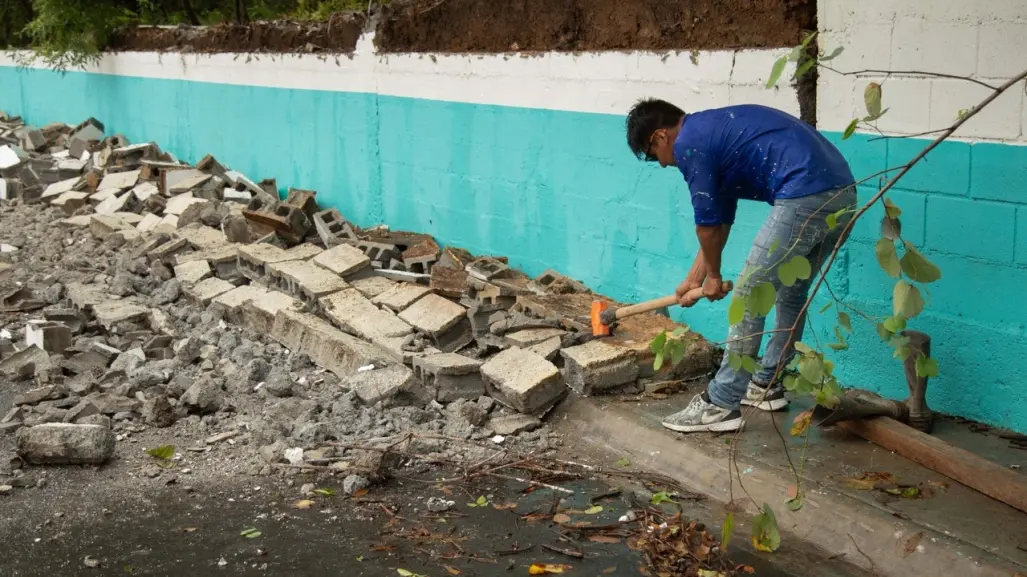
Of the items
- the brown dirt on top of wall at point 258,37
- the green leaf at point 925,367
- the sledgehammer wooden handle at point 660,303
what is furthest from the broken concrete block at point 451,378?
the brown dirt on top of wall at point 258,37

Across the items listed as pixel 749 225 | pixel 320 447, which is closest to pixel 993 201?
pixel 749 225

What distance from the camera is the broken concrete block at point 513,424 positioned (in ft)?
18.7

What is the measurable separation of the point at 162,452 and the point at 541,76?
387 centimetres

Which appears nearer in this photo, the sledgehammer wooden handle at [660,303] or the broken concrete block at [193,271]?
the sledgehammer wooden handle at [660,303]

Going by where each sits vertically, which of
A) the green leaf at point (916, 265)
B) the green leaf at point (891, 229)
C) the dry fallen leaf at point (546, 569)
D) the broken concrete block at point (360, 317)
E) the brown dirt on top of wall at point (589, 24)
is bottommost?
the dry fallen leaf at point (546, 569)

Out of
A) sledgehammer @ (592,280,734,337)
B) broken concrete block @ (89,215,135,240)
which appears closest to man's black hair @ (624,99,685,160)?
sledgehammer @ (592,280,734,337)

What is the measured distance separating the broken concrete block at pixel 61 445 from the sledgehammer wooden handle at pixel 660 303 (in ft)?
9.61

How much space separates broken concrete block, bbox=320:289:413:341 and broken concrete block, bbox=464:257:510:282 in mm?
754

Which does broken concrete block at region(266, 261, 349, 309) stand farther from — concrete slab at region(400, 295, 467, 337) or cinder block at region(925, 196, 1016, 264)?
cinder block at region(925, 196, 1016, 264)

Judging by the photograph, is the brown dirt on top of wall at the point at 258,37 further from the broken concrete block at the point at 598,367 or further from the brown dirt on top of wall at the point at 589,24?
the broken concrete block at the point at 598,367

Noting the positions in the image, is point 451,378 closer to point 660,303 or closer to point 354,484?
point 354,484

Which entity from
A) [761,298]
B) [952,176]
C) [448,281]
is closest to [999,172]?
[952,176]

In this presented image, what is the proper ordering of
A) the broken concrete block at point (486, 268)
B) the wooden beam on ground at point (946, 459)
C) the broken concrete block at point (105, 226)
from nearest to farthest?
the wooden beam on ground at point (946, 459) → the broken concrete block at point (486, 268) → the broken concrete block at point (105, 226)

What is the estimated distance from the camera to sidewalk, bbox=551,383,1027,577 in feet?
13.2
